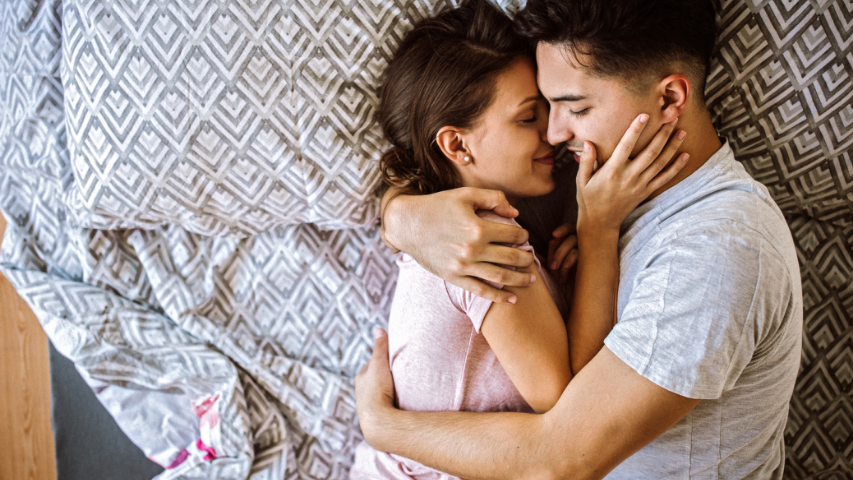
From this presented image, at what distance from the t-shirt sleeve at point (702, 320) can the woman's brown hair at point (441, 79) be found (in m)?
0.48

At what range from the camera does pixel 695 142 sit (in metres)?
0.89

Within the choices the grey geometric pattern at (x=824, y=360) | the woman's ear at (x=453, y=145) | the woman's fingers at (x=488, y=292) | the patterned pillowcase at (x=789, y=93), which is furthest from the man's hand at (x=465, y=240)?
the grey geometric pattern at (x=824, y=360)

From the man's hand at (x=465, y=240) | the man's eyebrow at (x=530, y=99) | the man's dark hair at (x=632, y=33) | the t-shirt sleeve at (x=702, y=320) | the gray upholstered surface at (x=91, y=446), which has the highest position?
the man's dark hair at (x=632, y=33)

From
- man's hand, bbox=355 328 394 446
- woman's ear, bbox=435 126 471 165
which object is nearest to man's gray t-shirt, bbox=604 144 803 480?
woman's ear, bbox=435 126 471 165

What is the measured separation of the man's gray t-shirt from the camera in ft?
2.36

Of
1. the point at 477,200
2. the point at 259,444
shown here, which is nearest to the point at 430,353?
the point at 477,200

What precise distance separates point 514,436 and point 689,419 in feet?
0.96

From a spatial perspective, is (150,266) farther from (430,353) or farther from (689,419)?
(689,419)

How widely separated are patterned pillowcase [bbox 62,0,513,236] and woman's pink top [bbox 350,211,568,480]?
12.2 inches

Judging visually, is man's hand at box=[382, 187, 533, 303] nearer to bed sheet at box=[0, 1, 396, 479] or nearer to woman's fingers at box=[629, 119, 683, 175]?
woman's fingers at box=[629, 119, 683, 175]

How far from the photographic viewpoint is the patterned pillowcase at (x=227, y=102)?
1.06m

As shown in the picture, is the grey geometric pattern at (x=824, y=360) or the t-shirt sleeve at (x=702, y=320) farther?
the grey geometric pattern at (x=824, y=360)

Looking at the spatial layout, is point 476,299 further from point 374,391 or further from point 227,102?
point 227,102

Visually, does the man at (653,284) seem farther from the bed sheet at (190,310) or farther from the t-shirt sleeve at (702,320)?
the bed sheet at (190,310)
